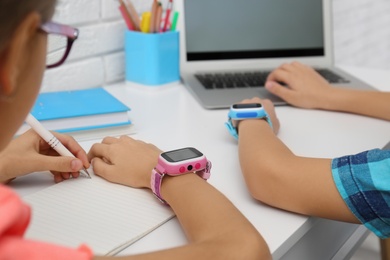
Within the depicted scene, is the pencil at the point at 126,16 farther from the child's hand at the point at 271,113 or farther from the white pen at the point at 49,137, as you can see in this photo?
the white pen at the point at 49,137

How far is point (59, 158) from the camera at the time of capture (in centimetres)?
65

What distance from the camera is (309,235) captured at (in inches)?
25.3

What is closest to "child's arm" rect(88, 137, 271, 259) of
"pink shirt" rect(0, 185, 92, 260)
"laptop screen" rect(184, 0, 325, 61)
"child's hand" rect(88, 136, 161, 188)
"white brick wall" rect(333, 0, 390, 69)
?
"child's hand" rect(88, 136, 161, 188)

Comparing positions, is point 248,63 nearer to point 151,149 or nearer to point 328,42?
point 328,42

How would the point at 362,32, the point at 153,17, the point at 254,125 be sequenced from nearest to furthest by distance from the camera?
the point at 254,125, the point at 153,17, the point at 362,32

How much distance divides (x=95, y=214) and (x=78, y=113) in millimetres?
272

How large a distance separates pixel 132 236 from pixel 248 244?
0.39ft

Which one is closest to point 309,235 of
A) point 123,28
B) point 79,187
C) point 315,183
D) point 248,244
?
point 315,183

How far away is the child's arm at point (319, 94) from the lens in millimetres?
941

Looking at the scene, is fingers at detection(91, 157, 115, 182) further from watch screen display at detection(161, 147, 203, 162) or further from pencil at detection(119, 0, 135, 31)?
pencil at detection(119, 0, 135, 31)

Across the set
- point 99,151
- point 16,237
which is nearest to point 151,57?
point 99,151

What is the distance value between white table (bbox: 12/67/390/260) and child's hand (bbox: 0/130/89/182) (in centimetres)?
2

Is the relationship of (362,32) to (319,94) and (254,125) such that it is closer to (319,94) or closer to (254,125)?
→ (319,94)

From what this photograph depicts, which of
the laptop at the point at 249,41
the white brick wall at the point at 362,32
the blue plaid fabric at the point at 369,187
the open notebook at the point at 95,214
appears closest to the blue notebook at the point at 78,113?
the open notebook at the point at 95,214
